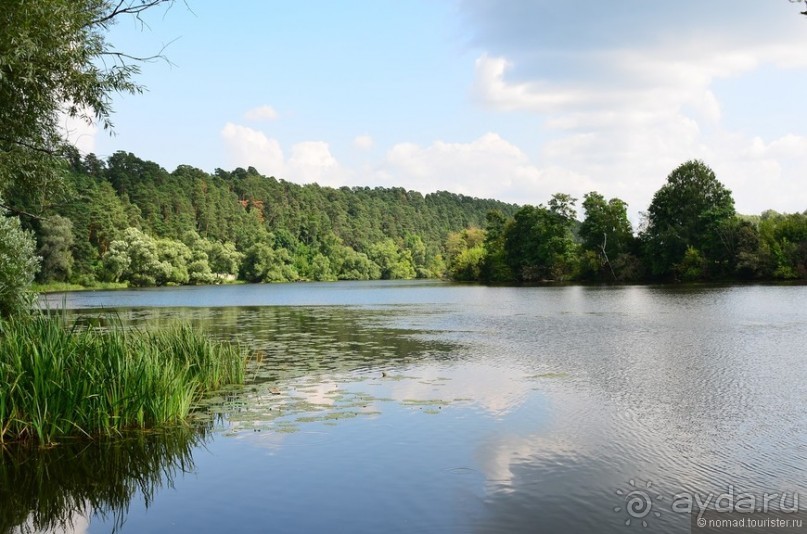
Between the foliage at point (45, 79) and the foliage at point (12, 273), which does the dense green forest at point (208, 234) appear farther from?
the foliage at point (45, 79)

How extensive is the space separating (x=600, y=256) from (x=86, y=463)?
3377 inches

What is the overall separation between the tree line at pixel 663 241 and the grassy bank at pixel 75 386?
7164cm

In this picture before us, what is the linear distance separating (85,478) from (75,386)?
5.59 feet

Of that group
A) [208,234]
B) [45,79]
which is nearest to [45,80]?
[45,79]

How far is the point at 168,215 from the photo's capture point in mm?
134875

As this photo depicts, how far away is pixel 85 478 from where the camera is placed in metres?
8.99

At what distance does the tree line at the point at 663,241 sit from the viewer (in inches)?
2793

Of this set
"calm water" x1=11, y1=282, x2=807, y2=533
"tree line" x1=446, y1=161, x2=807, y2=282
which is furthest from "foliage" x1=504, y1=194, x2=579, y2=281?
"calm water" x1=11, y1=282, x2=807, y2=533

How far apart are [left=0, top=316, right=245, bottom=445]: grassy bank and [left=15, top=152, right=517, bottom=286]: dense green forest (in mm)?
62154

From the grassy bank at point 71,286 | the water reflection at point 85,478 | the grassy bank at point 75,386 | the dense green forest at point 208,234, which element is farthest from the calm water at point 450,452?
the grassy bank at point 71,286

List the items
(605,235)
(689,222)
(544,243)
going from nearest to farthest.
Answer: (689,222)
(605,235)
(544,243)

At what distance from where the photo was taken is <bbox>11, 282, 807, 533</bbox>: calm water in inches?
302

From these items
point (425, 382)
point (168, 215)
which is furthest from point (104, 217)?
point (425, 382)

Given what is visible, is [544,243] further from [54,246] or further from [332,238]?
[332,238]
